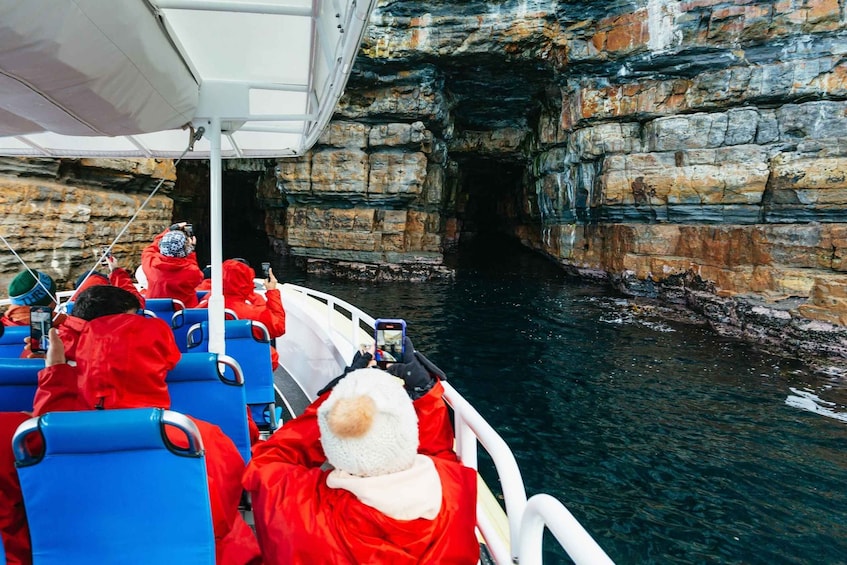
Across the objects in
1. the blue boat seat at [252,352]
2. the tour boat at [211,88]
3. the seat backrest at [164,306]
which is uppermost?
the tour boat at [211,88]

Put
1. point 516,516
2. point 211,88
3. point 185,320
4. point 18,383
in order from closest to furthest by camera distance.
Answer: point 516,516 < point 18,383 < point 211,88 < point 185,320

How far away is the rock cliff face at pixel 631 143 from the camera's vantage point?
50.5ft

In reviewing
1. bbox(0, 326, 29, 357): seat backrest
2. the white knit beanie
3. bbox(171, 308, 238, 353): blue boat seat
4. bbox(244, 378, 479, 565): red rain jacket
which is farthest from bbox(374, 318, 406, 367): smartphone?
bbox(0, 326, 29, 357): seat backrest

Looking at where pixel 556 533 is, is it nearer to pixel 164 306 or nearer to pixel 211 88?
pixel 211 88

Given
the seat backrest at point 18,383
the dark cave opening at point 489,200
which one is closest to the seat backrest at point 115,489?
the seat backrest at point 18,383

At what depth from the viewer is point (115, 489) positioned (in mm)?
1401

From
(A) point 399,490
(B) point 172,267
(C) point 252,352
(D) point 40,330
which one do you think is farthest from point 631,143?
(A) point 399,490

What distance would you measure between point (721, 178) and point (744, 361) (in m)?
8.39

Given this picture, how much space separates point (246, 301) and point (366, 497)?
3429mm

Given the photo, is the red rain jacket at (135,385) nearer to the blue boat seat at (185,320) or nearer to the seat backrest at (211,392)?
the seat backrest at (211,392)

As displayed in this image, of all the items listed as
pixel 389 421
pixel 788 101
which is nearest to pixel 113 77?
pixel 389 421

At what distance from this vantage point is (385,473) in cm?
127

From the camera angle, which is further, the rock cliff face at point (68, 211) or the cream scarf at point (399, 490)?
the rock cliff face at point (68, 211)

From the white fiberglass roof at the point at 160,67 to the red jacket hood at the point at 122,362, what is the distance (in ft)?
2.75
